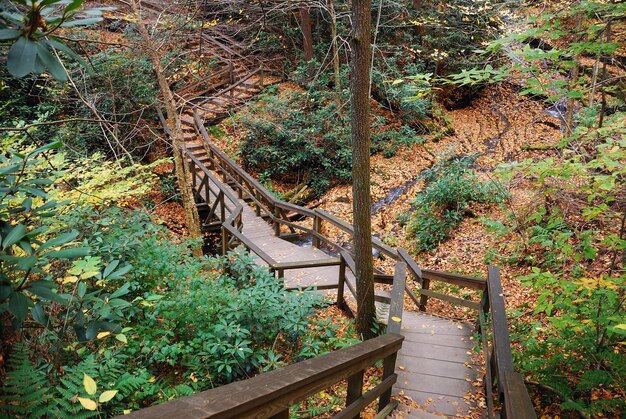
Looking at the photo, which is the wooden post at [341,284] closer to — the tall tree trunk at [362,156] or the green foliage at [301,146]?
the tall tree trunk at [362,156]

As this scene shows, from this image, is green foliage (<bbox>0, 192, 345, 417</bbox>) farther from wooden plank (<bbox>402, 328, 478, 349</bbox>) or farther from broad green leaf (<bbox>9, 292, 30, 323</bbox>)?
broad green leaf (<bbox>9, 292, 30, 323</bbox>)

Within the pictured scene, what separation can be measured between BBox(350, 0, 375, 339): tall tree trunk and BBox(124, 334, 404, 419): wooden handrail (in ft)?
7.18

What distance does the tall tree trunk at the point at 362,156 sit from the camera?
156 inches

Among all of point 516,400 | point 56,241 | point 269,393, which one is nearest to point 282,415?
point 269,393

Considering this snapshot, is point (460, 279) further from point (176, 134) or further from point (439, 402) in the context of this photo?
point (176, 134)

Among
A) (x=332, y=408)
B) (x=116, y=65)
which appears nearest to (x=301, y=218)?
(x=116, y=65)

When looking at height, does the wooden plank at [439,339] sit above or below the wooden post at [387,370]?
below

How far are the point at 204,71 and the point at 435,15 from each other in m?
11.0

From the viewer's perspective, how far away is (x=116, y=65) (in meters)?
13.5

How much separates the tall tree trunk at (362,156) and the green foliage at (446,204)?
5.43 m

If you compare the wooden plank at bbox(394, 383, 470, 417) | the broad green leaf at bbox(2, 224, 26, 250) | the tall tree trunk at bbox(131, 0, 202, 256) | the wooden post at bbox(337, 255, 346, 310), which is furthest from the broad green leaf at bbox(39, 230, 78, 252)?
the tall tree trunk at bbox(131, 0, 202, 256)

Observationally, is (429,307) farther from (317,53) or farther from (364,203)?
(317,53)

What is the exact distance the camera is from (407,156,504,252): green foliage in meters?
9.96

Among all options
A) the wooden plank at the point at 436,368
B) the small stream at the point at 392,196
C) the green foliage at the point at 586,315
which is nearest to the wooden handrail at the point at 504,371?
the green foliage at the point at 586,315
